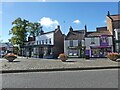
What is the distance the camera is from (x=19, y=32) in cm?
6844

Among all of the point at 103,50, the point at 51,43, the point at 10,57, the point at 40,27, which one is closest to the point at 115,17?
the point at 103,50

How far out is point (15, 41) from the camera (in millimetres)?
69062

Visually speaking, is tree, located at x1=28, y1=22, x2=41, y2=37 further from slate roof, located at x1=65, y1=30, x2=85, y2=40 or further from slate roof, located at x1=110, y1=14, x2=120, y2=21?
slate roof, located at x1=110, y1=14, x2=120, y2=21

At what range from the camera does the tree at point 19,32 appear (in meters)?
68.7

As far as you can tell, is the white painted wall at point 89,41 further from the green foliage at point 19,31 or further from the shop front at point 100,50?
the green foliage at point 19,31

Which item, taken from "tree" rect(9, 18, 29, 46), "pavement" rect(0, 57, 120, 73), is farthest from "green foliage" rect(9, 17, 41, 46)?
"pavement" rect(0, 57, 120, 73)

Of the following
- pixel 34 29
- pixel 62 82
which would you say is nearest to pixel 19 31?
pixel 34 29

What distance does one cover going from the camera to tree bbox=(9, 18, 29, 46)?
68688mm

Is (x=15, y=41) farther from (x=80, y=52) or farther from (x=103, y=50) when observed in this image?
(x=103, y=50)

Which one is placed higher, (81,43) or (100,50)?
(81,43)

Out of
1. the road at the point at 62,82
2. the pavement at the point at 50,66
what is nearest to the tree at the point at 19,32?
the pavement at the point at 50,66

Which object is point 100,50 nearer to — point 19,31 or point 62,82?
point 19,31

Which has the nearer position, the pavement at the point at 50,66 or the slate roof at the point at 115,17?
the pavement at the point at 50,66

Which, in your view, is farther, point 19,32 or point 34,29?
point 34,29
